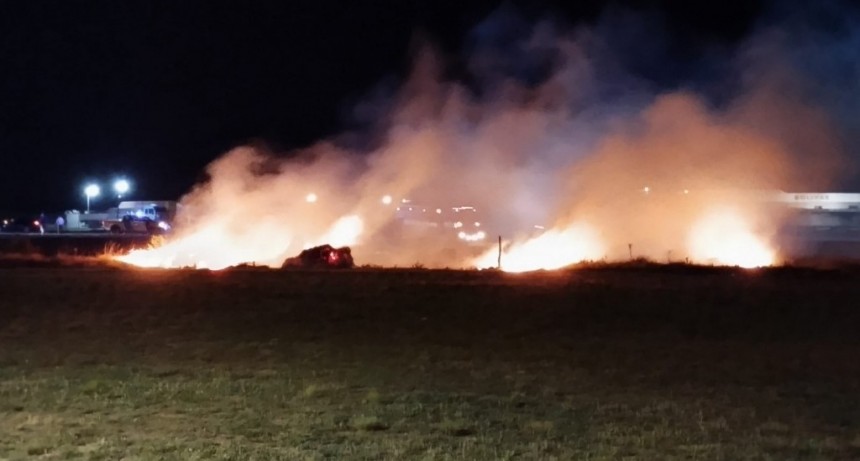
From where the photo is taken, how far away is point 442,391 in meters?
8.76

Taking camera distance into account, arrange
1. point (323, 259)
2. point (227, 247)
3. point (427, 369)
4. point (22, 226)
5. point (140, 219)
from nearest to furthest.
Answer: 1. point (427, 369)
2. point (323, 259)
3. point (227, 247)
4. point (140, 219)
5. point (22, 226)

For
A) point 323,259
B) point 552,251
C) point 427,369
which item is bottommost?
point 427,369

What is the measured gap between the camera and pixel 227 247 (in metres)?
28.8

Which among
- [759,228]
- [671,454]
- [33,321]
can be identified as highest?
[759,228]

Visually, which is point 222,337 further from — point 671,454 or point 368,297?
point 671,454

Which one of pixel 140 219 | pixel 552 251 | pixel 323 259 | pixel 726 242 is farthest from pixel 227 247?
pixel 140 219

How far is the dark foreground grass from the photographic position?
688cm

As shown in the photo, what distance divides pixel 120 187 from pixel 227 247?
66250 millimetres

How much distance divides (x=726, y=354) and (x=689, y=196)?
21.2 meters

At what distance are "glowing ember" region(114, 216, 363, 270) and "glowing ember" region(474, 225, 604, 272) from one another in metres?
6.24

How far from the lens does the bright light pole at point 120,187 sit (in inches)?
3562

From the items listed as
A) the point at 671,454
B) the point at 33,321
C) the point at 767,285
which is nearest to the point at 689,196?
the point at 767,285

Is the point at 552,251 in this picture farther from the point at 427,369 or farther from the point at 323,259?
the point at 427,369

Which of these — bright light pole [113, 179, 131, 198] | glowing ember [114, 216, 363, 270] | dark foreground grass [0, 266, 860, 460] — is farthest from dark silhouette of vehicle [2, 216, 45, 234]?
dark foreground grass [0, 266, 860, 460]
